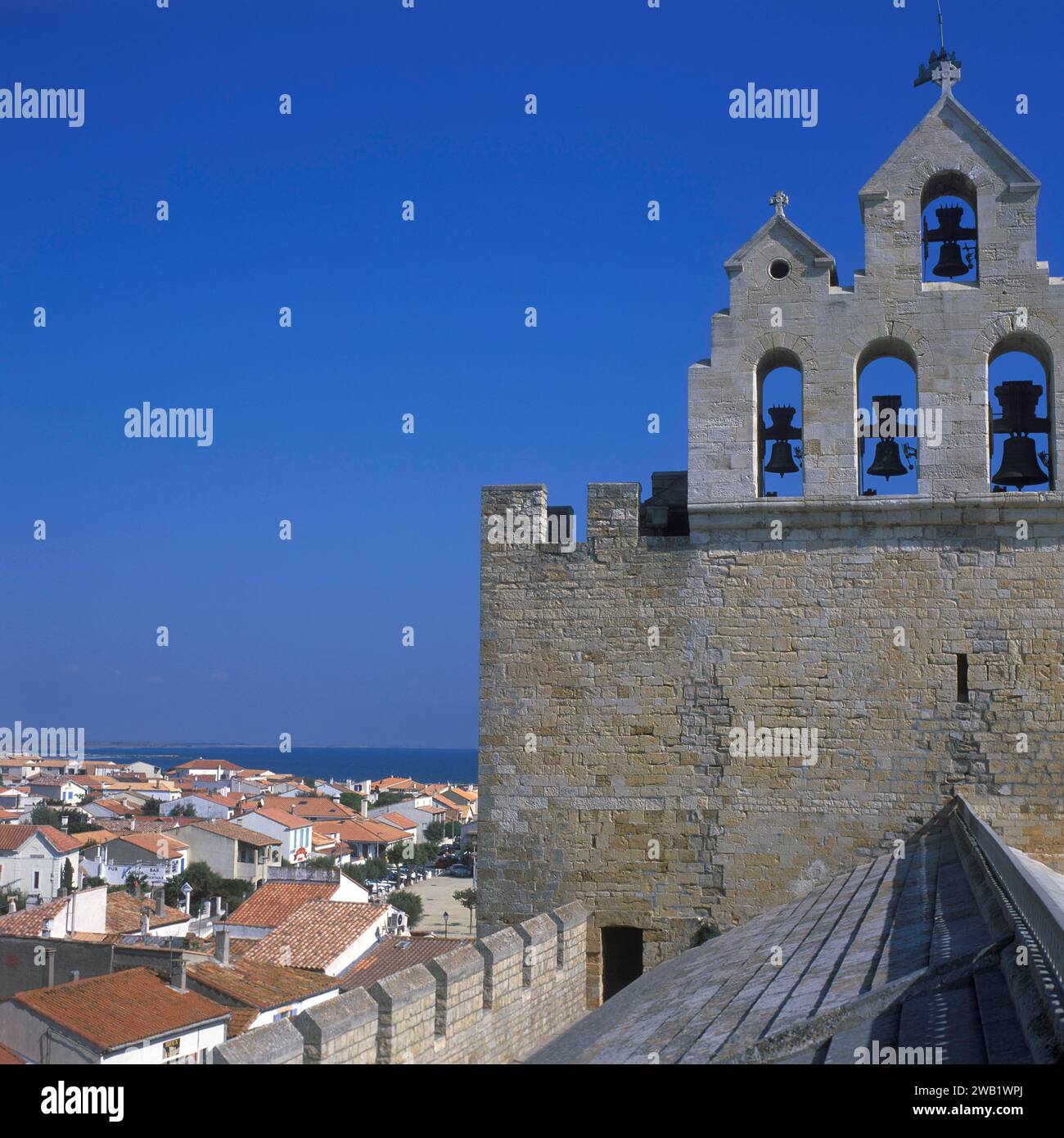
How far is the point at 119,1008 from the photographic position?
2173 centimetres

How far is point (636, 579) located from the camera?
39.6 ft

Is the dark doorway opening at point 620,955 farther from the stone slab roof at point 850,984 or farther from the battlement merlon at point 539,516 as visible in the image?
the battlement merlon at point 539,516

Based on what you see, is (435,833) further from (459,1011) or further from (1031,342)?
(459,1011)

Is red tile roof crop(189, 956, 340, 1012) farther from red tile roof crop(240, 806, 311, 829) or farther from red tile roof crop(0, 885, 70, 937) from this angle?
red tile roof crop(240, 806, 311, 829)

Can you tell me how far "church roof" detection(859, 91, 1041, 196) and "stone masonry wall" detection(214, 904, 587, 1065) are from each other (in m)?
7.82

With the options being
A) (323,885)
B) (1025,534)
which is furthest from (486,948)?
(323,885)

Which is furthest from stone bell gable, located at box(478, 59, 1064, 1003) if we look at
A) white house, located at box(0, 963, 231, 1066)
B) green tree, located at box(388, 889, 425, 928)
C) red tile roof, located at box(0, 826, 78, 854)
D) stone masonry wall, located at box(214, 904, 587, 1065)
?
red tile roof, located at box(0, 826, 78, 854)

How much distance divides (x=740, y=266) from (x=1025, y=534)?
3.81m

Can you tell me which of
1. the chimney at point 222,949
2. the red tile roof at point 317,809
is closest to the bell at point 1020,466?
the chimney at point 222,949

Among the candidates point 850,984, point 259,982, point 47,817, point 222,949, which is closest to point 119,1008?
point 259,982

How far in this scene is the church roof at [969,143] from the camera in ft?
38.2

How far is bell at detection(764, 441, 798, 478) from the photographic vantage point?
1227 centimetres

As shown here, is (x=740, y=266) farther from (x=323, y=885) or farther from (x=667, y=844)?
(x=323, y=885)
